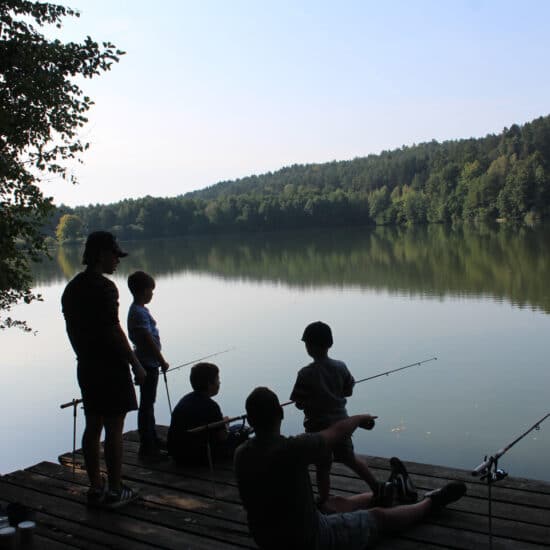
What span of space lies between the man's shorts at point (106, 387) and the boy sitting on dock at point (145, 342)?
717mm

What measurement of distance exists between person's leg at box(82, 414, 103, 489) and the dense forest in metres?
67.4

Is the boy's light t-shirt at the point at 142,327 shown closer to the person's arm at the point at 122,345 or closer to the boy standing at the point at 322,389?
the person's arm at the point at 122,345

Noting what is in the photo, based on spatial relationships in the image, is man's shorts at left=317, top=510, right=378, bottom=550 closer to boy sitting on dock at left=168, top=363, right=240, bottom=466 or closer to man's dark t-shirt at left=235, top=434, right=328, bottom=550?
man's dark t-shirt at left=235, top=434, right=328, bottom=550

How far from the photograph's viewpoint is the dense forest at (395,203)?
72.7 meters

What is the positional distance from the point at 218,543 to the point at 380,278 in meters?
19.9

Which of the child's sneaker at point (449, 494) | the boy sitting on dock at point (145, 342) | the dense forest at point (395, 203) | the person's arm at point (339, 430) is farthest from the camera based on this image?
the dense forest at point (395, 203)

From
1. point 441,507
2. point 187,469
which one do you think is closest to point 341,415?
point 441,507

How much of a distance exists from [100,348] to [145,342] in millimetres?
926

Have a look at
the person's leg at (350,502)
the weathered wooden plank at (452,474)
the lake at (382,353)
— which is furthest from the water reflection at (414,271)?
the person's leg at (350,502)

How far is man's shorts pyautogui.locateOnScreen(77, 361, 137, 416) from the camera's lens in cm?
363

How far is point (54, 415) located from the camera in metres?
8.96

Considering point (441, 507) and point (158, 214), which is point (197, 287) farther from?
point (158, 214)

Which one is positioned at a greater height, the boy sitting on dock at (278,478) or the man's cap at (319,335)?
the man's cap at (319,335)

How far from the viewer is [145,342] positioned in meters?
4.53
